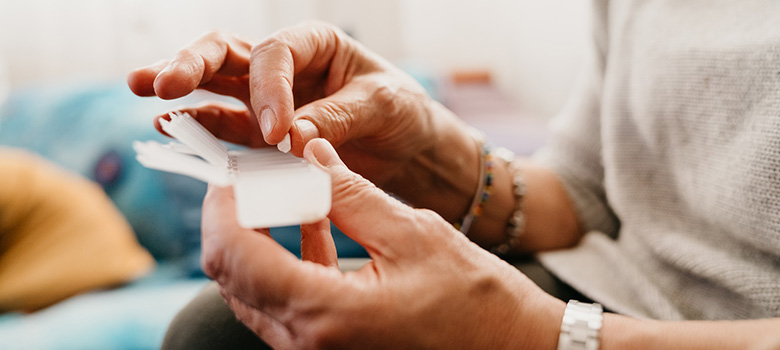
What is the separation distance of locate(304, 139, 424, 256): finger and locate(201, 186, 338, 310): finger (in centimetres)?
4

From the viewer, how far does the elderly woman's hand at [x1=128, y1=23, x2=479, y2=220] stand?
1.31 ft

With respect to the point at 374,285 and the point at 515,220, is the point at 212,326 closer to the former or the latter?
the point at 374,285

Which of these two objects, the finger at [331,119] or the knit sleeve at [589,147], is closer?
the finger at [331,119]

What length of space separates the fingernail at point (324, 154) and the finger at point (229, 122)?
0.21 meters

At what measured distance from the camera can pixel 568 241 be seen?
0.64 metres

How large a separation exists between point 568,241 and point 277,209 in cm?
48

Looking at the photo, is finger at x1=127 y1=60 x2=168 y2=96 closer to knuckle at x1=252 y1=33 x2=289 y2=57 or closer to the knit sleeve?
knuckle at x1=252 y1=33 x2=289 y2=57

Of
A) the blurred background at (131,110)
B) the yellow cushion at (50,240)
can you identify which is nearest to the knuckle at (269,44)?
the blurred background at (131,110)

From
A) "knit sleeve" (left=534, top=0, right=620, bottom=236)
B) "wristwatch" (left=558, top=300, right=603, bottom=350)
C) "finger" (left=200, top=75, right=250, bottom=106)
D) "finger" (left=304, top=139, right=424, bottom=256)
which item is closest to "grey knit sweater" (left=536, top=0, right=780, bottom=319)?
A: "knit sleeve" (left=534, top=0, right=620, bottom=236)

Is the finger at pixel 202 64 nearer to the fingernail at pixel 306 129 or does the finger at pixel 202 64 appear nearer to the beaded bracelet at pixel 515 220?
the fingernail at pixel 306 129

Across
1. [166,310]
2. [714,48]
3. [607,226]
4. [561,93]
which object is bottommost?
[166,310]

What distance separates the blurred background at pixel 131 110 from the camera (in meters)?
0.93

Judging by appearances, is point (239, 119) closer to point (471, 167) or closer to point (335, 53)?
point (335, 53)

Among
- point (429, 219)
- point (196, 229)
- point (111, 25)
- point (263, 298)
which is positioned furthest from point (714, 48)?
point (111, 25)
